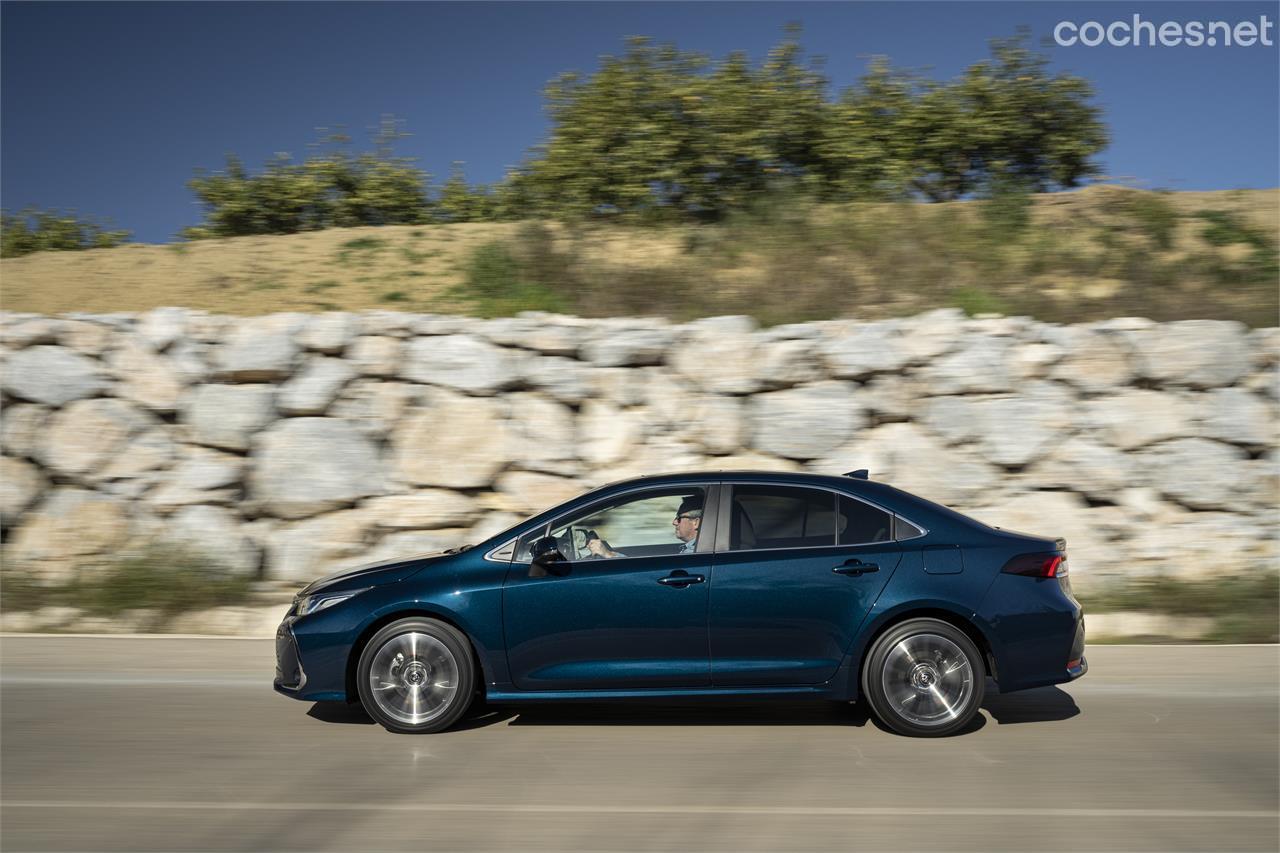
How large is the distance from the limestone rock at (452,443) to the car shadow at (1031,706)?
6.16 meters

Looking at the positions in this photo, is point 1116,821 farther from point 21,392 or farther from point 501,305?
point 21,392

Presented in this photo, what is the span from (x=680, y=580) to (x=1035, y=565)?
1.95 meters

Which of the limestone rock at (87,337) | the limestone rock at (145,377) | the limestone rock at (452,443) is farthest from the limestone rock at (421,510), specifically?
the limestone rock at (87,337)

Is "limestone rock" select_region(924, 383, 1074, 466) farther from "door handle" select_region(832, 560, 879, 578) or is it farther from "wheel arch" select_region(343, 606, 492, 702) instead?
"wheel arch" select_region(343, 606, 492, 702)

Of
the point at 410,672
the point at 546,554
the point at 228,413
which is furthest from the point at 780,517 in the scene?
the point at 228,413

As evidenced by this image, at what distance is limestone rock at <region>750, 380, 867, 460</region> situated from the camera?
12.2m

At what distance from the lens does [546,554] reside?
6.55 m

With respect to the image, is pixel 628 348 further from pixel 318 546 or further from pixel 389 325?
pixel 318 546

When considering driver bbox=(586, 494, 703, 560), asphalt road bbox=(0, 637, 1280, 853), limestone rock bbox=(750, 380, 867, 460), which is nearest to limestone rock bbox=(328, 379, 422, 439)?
limestone rock bbox=(750, 380, 867, 460)

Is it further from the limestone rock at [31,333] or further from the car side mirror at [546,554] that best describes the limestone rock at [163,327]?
the car side mirror at [546,554]

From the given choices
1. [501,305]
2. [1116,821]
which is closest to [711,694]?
[1116,821]

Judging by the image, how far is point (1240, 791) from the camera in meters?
5.57

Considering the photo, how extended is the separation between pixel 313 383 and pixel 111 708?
223 inches

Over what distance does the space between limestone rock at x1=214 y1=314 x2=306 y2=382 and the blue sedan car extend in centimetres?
652
